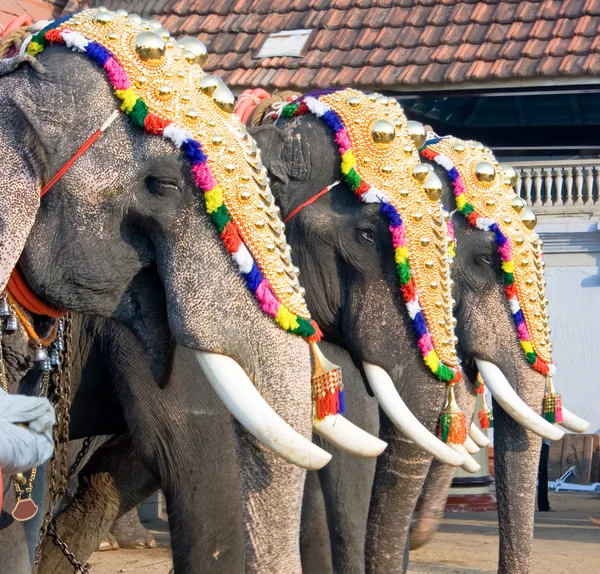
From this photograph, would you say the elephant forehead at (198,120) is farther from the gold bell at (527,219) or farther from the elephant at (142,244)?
the gold bell at (527,219)

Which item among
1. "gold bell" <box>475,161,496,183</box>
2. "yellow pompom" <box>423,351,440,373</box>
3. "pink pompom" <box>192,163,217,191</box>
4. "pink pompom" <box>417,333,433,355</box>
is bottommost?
"pink pompom" <box>192,163,217,191</box>

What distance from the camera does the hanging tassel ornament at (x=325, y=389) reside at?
319 cm

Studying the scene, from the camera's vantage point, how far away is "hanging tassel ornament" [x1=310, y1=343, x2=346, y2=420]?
319 centimetres

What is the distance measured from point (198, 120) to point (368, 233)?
5.41ft

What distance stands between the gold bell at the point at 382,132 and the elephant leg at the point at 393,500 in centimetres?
98

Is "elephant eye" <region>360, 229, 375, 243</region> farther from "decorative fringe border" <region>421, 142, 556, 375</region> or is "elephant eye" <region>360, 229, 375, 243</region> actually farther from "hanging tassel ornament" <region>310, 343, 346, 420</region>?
"hanging tassel ornament" <region>310, 343, 346, 420</region>

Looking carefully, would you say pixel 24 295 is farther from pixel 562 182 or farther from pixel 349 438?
pixel 562 182

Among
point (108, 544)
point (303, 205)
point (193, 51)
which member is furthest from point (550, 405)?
point (193, 51)

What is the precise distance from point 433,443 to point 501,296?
1412 millimetres

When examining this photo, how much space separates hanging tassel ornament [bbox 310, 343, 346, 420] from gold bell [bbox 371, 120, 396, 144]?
5.25 feet

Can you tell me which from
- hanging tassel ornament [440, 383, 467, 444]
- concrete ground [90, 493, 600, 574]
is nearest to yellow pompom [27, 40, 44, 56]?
hanging tassel ornament [440, 383, 467, 444]

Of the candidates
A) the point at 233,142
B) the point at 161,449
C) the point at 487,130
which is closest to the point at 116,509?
the point at 161,449

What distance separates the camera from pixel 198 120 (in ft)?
10.4

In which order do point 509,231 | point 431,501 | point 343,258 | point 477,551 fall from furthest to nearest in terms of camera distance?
point 477,551, point 431,501, point 509,231, point 343,258
